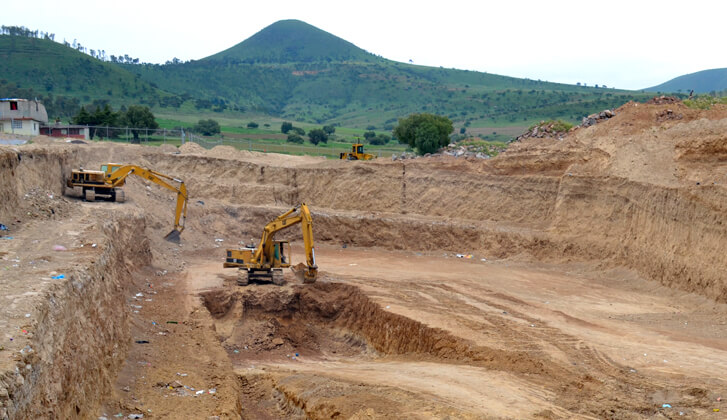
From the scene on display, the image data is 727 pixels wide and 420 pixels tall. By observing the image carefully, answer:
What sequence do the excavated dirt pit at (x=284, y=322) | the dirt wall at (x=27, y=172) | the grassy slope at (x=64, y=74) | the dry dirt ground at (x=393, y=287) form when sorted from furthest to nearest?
the grassy slope at (x=64, y=74) → the excavated dirt pit at (x=284, y=322) → the dirt wall at (x=27, y=172) → the dry dirt ground at (x=393, y=287)

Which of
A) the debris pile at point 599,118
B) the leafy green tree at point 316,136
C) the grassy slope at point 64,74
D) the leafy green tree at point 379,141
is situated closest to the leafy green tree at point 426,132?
the leafy green tree at point 316,136

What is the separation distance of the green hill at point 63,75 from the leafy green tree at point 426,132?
6000cm

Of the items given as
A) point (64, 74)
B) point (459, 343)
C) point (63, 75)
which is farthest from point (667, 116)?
point (64, 74)

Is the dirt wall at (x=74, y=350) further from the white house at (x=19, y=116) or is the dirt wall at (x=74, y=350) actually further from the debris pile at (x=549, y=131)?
the white house at (x=19, y=116)

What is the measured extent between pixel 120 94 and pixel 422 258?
89705mm

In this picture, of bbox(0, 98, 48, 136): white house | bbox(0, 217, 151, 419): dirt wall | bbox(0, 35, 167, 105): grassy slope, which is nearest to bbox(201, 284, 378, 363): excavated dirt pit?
bbox(0, 217, 151, 419): dirt wall

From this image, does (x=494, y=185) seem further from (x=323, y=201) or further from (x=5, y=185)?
(x=5, y=185)

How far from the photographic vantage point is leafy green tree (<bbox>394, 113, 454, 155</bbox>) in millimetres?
59125

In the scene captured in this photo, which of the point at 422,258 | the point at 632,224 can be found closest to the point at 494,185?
the point at 422,258

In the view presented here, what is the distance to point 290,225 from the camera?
2359 centimetres

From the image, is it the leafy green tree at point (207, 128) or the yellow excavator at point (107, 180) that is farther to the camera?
the leafy green tree at point (207, 128)

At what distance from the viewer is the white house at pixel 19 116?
44.6 meters

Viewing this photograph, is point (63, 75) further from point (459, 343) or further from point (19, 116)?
point (459, 343)

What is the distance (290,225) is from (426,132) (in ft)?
122
